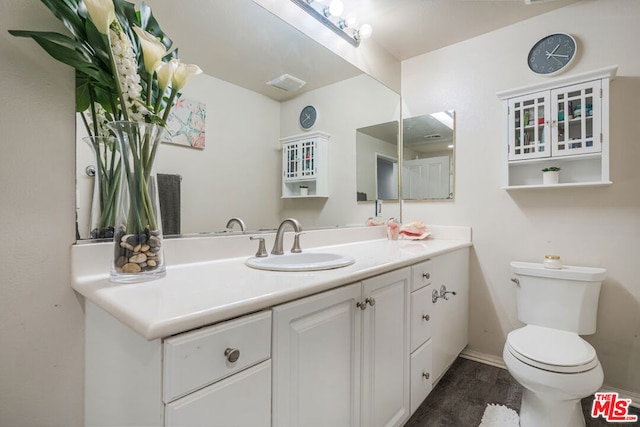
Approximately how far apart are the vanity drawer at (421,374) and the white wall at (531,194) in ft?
2.58

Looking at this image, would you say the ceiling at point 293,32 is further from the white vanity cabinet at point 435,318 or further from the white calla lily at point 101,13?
the white vanity cabinet at point 435,318

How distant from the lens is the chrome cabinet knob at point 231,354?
690 millimetres

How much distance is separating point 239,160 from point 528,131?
172 centimetres

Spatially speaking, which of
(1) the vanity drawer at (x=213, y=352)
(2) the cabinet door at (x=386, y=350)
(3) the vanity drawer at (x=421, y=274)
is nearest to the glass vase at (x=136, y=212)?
(1) the vanity drawer at (x=213, y=352)

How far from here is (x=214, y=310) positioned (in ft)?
2.19

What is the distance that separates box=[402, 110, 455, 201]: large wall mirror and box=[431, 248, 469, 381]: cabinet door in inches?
20.9

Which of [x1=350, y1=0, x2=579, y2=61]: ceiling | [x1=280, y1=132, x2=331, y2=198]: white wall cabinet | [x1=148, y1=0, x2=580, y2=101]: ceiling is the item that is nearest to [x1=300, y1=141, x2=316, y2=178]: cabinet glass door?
[x1=280, y1=132, x2=331, y2=198]: white wall cabinet

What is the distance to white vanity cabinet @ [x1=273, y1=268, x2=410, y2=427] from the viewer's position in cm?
84

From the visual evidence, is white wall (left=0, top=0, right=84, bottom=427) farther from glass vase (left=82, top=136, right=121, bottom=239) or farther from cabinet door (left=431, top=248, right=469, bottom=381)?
cabinet door (left=431, top=248, right=469, bottom=381)

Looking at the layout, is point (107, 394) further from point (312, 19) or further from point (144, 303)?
point (312, 19)

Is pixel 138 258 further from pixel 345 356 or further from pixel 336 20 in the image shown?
pixel 336 20

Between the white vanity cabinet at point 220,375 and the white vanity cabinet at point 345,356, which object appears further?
the white vanity cabinet at point 345,356

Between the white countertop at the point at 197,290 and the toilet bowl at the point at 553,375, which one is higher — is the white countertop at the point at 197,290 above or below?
above

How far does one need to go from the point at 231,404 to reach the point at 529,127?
81.6 inches
